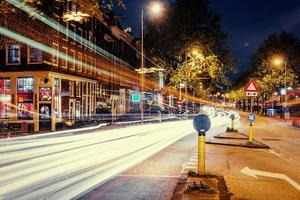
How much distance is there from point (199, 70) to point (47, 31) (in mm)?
17562

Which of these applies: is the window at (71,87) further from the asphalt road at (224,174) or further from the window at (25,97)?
the asphalt road at (224,174)

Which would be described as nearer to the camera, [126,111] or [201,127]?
[201,127]

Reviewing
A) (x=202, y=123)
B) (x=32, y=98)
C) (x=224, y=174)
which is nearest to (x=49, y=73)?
(x=32, y=98)

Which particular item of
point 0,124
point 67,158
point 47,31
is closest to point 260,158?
point 67,158

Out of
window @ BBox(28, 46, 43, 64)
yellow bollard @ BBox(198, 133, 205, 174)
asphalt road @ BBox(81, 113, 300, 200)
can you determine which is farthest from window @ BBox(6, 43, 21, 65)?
yellow bollard @ BBox(198, 133, 205, 174)

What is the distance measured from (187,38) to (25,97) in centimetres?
1598

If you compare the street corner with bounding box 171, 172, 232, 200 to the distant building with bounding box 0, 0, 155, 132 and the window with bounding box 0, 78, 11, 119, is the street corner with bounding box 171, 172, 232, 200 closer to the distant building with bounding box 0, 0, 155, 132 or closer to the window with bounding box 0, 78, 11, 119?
the distant building with bounding box 0, 0, 155, 132

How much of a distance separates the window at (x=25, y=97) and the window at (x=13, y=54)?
1.63 metres

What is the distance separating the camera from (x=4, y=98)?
39.3m

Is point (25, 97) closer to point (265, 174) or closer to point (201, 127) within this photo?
point (265, 174)

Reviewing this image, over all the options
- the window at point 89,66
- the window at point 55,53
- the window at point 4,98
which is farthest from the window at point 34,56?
the window at point 89,66

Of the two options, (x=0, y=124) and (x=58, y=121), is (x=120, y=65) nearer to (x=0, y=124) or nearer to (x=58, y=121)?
(x=58, y=121)

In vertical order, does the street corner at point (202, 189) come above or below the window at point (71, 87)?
below

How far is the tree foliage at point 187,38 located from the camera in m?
28.9
